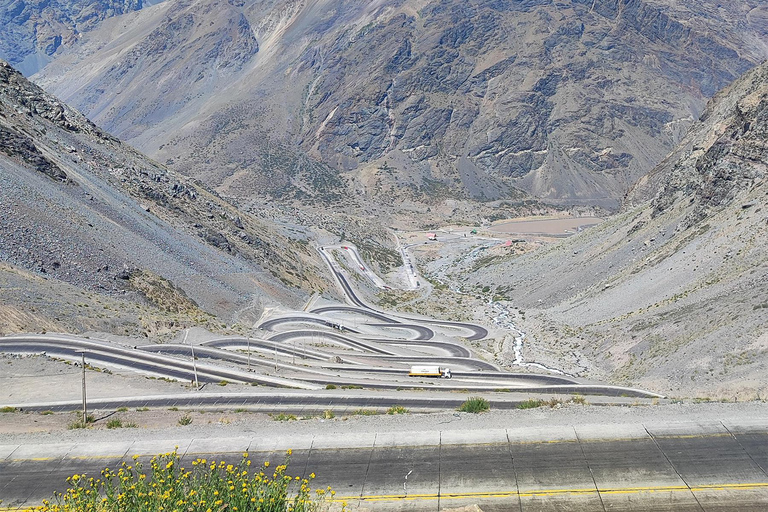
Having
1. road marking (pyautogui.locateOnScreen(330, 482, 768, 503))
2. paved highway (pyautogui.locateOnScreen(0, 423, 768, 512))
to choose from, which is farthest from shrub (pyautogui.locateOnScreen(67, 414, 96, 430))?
road marking (pyautogui.locateOnScreen(330, 482, 768, 503))

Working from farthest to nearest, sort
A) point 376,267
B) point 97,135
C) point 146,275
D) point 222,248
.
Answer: point 376,267 < point 97,135 < point 222,248 < point 146,275

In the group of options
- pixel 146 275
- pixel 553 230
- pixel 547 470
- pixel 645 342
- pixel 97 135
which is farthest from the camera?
pixel 553 230

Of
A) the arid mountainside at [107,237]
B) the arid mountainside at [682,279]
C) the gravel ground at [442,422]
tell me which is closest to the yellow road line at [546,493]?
the gravel ground at [442,422]

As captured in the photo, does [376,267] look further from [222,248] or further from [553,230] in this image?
[553,230]

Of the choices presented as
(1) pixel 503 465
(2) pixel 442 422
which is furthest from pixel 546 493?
(2) pixel 442 422

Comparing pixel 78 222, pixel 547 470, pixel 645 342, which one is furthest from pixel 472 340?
pixel 547 470

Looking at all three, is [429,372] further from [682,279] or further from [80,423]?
[80,423]
